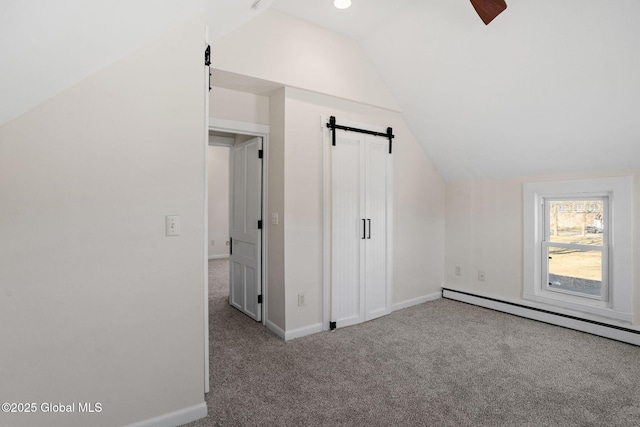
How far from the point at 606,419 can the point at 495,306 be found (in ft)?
6.80

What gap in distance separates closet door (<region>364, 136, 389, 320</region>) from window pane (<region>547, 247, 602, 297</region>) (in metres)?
1.96

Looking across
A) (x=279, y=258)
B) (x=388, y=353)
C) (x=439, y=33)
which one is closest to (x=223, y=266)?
(x=279, y=258)

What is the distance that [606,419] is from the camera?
194 cm

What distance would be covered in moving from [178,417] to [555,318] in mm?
3759

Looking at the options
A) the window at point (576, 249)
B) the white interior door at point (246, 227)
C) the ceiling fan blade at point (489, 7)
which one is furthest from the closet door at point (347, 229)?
the window at point (576, 249)

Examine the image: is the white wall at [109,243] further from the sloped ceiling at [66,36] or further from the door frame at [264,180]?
the door frame at [264,180]

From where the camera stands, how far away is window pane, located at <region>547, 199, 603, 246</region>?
11.1ft

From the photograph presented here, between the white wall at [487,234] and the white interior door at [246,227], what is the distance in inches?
109

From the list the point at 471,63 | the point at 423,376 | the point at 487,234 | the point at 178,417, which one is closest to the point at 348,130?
the point at 471,63

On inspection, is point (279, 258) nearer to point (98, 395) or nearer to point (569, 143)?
point (98, 395)

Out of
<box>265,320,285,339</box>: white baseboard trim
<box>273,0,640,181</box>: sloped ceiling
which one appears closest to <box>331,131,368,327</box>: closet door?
<box>265,320,285,339</box>: white baseboard trim

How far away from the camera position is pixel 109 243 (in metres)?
1.74

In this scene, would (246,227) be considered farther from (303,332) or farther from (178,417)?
(178,417)

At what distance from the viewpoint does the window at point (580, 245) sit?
306 centimetres
